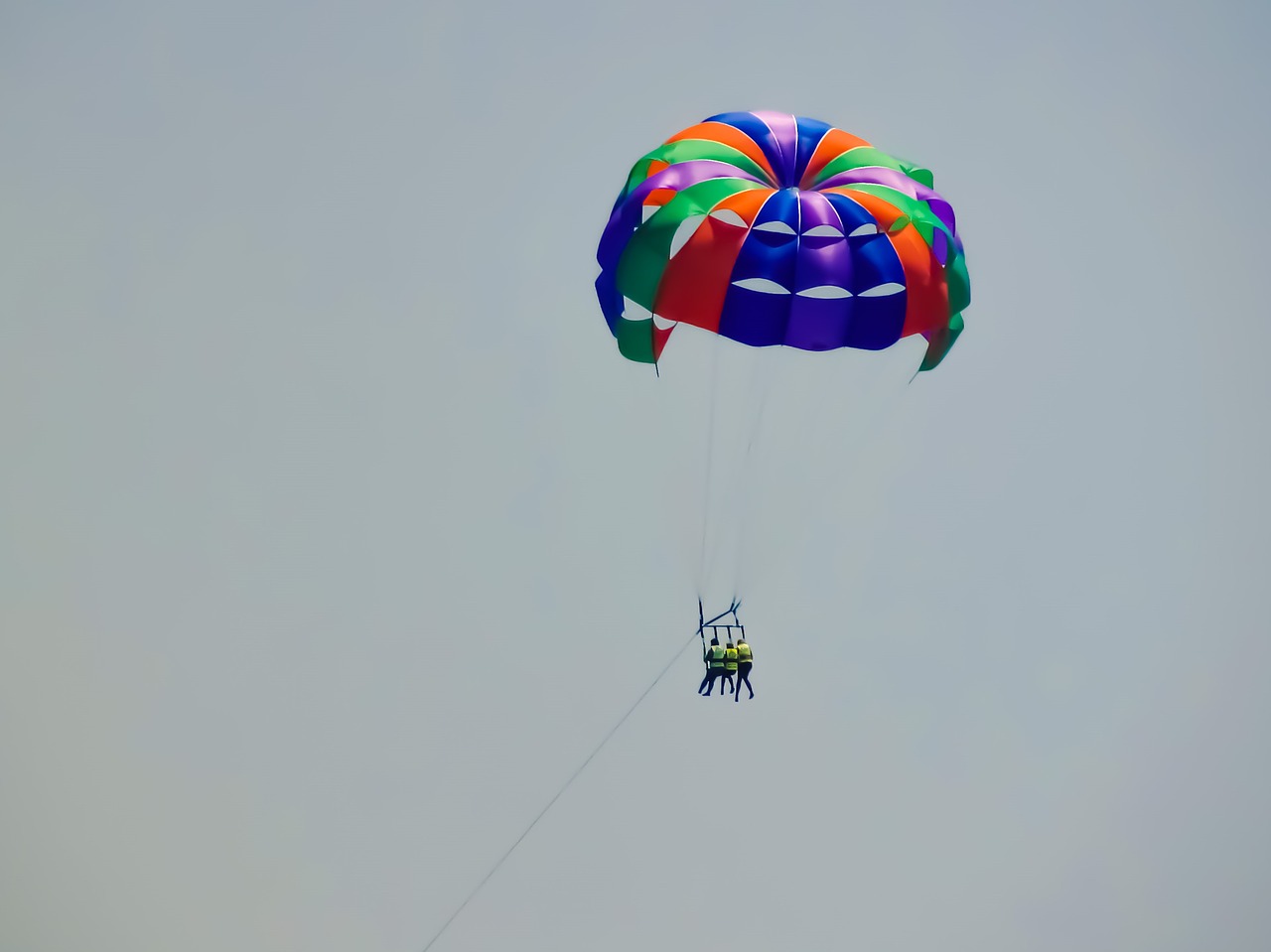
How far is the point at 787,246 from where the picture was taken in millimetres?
21203

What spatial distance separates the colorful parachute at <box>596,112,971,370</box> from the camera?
69.6ft

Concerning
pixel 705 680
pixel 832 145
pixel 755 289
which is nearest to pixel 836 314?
pixel 755 289

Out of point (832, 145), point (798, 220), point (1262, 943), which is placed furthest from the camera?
point (1262, 943)

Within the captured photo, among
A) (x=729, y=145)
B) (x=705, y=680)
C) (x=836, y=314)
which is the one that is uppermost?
(x=729, y=145)

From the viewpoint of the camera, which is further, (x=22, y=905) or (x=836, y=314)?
(x=22, y=905)

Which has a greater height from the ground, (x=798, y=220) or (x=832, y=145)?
(x=832, y=145)

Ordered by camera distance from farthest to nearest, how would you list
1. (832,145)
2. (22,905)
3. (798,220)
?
(22,905) → (832,145) → (798,220)

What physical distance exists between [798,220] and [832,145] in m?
1.98

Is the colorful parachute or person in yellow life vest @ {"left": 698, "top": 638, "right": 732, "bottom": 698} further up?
the colorful parachute

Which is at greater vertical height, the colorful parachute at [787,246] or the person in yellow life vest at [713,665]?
the colorful parachute at [787,246]

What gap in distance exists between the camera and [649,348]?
909 inches

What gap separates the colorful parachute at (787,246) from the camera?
835 inches

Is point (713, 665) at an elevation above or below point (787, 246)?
below

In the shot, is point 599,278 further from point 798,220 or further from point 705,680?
point 705,680
